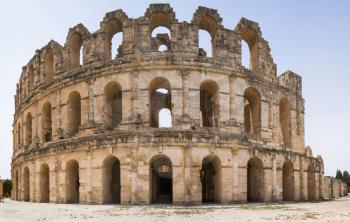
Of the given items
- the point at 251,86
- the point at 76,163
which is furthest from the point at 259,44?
the point at 76,163

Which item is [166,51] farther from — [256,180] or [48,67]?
[48,67]

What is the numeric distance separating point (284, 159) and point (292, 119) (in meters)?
3.07

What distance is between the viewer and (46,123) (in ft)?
84.5

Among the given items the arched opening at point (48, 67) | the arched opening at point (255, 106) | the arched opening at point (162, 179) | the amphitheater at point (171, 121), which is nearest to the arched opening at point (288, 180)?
the amphitheater at point (171, 121)

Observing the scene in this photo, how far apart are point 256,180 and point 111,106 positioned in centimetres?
916

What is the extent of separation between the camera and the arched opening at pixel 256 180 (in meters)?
22.2

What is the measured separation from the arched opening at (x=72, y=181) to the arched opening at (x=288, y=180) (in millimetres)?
12289

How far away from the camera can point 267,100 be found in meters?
23.3

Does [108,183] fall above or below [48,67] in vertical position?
below

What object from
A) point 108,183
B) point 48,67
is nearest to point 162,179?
point 108,183

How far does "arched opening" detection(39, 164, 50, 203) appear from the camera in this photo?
2477 cm

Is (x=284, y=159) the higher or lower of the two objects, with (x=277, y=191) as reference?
higher

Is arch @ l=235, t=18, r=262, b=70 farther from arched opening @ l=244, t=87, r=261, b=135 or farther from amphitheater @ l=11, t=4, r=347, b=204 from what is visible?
arched opening @ l=244, t=87, r=261, b=135

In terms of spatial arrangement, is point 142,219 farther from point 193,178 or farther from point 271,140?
point 271,140
